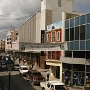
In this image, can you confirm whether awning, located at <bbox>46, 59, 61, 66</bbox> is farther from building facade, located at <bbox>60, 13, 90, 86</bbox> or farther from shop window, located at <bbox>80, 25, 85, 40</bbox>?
shop window, located at <bbox>80, 25, 85, 40</bbox>

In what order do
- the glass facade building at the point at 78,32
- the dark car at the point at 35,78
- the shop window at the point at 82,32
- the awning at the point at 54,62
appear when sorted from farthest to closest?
the awning at the point at 54,62 → the dark car at the point at 35,78 → the shop window at the point at 82,32 → the glass facade building at the point at 78,32

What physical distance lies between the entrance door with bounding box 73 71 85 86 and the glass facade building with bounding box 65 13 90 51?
285cm

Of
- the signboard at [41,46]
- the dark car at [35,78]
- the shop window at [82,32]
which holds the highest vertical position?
the shop window at [82,32]

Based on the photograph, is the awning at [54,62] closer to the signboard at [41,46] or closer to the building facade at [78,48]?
the building facade at [78,48]

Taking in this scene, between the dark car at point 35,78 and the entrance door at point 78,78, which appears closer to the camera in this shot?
the entrance door at point 78,78

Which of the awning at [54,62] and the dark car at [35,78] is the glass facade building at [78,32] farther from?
the dark car at [35,78]

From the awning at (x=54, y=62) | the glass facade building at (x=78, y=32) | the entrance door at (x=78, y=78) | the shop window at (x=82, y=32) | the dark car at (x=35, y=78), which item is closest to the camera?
the glass facade building at (x=78, y=32)

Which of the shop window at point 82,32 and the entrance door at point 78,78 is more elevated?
the shop window at point 82,32

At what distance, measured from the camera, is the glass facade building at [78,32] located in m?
24.5

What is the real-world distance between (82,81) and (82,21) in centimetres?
698

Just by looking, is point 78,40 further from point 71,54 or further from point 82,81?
point 82,81

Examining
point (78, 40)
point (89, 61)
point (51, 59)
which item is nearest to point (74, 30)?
point (78, 40)

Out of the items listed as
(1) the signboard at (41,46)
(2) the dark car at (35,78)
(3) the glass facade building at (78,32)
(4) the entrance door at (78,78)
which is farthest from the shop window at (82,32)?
(2) the dark car at (35,78)

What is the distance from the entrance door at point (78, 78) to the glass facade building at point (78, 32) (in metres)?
2.85
